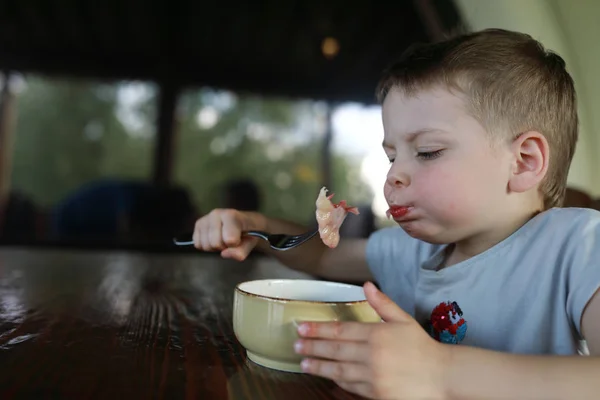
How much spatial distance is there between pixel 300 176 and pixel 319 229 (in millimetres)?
4933

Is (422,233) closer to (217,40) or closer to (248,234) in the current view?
(248,234)

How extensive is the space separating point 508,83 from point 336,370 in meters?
0.48

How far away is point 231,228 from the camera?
835mm

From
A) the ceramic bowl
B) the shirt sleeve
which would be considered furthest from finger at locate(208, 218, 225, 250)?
the shirt sleeve

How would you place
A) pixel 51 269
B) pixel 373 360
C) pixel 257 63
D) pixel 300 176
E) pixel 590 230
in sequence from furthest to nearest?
pixel 300 176 < pixel 257 63 < pixel 51 269 < pixel 590 230 < pixel 373 360

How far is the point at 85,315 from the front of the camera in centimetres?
78

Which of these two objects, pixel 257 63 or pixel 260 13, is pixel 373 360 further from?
pixel 257 63

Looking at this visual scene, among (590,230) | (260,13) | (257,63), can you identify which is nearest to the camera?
(590,230)

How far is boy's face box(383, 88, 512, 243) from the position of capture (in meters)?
0.70

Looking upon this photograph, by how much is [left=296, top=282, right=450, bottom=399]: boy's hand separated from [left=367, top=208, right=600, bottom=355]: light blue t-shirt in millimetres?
227

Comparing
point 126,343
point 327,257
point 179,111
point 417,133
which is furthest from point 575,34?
point 179,111

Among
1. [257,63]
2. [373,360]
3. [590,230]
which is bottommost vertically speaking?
[373,360]

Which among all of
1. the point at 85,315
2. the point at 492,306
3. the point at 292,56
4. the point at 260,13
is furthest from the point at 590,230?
the point at 292,56

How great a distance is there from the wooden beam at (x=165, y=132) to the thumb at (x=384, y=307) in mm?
4740
